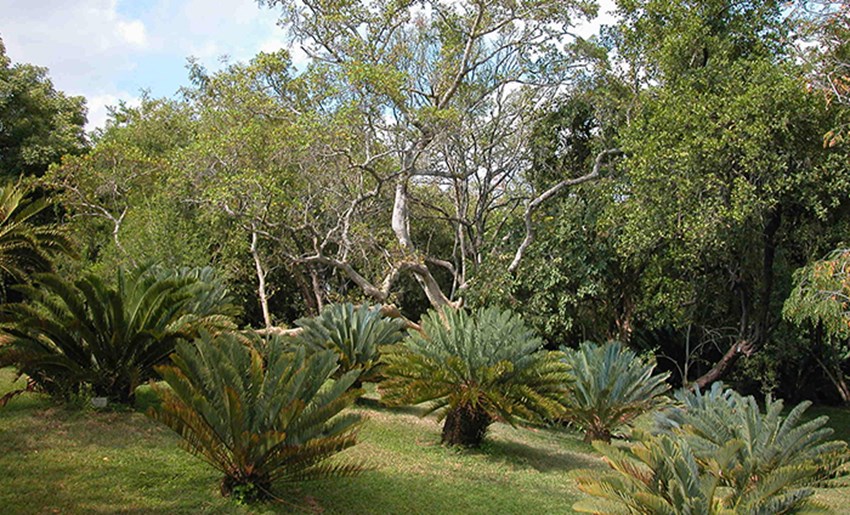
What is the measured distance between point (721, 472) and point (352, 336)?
6.61 meters

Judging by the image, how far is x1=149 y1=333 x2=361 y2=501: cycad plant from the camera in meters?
5.37

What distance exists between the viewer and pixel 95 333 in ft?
26.0

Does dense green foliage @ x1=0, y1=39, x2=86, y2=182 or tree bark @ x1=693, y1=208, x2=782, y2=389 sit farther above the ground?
dense green foliage @ x1=0, y1=39, x2=86, y2=182

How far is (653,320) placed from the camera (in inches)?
736

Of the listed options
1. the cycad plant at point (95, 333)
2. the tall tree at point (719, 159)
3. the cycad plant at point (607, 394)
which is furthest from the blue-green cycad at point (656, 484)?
the tall tree at point (719, 159)

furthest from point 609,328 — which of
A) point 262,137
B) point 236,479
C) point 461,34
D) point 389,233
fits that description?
point 236,479

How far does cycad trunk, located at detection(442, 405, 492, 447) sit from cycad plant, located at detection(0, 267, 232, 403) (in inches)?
144

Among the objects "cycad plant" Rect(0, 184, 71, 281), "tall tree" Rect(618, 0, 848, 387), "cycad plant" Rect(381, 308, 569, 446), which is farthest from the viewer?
"tall tree" Rect(618, 0, 848, 387)

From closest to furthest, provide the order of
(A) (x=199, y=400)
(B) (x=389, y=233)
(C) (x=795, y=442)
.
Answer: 1. (A) (x=199, y=400)
2. (C) (x=795, y=442)
3. (B) (x=389, y=233)

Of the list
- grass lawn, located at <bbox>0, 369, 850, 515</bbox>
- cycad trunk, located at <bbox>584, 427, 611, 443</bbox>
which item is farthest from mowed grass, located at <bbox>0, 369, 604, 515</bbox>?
cycad trunk, located at <bbox>584, 427, 611, 443</bbox>

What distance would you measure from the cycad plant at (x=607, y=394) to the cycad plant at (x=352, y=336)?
3.40 m

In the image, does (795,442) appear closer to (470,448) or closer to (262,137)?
(470,448)

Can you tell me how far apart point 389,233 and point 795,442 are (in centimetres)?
1464

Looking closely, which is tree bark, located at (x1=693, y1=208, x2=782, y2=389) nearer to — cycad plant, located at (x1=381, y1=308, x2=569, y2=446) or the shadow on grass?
the shadow on grass
